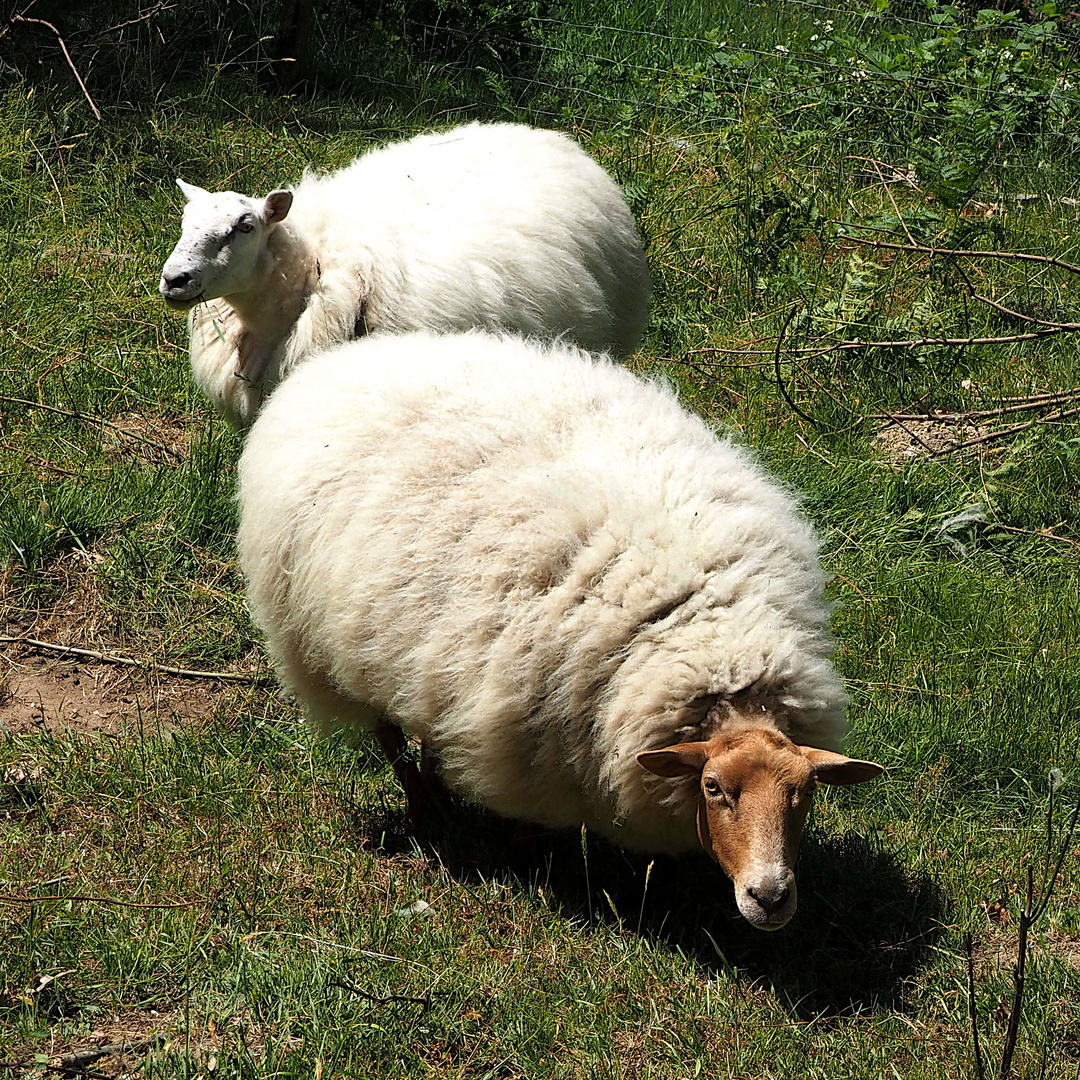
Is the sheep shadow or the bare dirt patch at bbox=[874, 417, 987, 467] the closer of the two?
the sheep shadow

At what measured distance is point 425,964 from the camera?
294cm

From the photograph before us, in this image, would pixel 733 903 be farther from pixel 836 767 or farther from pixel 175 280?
pixel 175 280

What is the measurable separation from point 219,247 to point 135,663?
4.93 feet

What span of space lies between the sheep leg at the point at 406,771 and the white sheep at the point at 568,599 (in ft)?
0.85

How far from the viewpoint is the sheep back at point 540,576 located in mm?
2865

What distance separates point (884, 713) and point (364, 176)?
117 inches

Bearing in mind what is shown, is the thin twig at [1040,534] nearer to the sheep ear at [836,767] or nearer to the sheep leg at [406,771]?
the sheep ear at [836,767]

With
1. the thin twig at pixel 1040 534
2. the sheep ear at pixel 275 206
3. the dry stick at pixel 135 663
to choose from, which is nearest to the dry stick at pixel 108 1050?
the dry stick at pixel 135 663

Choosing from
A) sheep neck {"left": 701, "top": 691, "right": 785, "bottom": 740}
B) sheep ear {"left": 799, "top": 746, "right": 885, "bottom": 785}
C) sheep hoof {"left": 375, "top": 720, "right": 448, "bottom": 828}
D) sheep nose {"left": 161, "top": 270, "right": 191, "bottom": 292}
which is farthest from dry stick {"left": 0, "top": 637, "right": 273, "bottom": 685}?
sheep ear {"left": 799, "top": 746, "right": 885, "bottom": 785}

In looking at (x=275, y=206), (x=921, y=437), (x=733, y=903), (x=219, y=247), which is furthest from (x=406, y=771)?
(x=921, y=437)

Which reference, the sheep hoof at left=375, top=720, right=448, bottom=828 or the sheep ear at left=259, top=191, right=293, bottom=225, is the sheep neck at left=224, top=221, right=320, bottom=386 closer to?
the sheep ear at left=259, top=191, right=293, bottom=225

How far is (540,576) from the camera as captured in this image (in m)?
2.91

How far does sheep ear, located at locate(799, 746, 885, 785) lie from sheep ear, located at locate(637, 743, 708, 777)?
0.24 m

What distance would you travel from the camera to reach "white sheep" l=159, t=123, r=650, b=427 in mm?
4477
